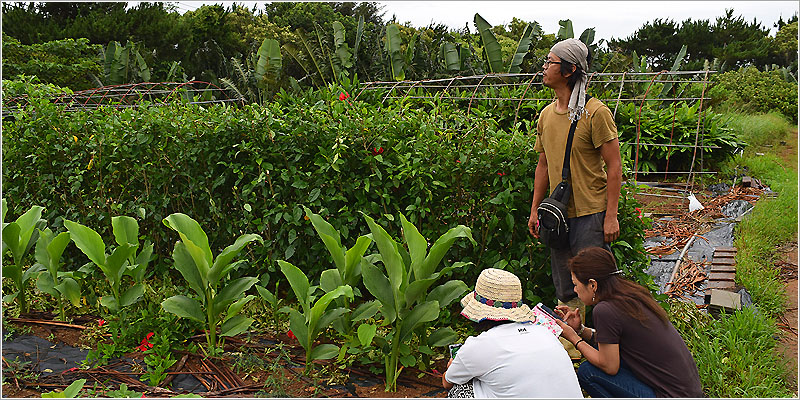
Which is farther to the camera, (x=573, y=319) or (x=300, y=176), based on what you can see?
(x=300, y=176)

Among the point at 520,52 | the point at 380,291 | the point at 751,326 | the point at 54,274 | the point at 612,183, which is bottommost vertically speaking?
the point at 751,326

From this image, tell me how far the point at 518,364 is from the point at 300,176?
87.7 inches

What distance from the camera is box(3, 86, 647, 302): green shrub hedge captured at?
3.84m

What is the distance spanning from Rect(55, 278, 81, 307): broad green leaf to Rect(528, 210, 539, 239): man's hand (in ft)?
9.14

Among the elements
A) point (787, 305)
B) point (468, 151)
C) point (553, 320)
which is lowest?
point (787, 305)

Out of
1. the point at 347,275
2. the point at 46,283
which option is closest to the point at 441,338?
the point at 347,275

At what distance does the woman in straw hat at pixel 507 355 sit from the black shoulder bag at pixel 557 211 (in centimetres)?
84

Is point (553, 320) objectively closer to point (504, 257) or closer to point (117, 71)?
point (504, 257)

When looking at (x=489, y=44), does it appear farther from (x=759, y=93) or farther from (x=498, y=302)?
(x=759, y=93)

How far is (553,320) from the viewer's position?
2855 millimetres

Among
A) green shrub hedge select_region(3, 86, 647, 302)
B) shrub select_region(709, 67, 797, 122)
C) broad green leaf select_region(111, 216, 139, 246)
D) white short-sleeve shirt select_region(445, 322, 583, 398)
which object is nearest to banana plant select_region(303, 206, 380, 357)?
green shrub hedge select_region(3, 86, 647, 302)

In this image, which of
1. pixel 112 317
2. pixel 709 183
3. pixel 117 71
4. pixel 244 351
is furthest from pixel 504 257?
pixel 117 71

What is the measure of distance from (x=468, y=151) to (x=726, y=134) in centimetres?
911

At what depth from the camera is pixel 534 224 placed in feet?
11.9
